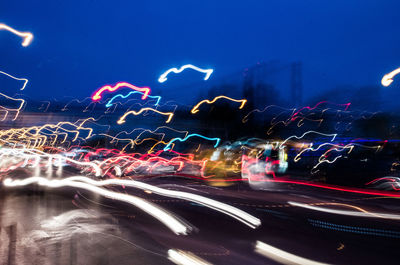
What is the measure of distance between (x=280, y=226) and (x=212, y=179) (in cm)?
1259

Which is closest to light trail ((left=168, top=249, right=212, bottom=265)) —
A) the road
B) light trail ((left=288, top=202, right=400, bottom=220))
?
the road

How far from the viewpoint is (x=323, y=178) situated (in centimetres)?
1725

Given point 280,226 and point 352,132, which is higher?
point 352,132

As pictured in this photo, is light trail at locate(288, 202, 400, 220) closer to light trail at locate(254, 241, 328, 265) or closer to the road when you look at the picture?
the road

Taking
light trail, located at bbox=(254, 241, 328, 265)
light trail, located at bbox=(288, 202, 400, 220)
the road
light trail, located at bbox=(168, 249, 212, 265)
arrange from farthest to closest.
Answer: light trail, located at bbox=(288, 202, 400, 220), the road, light trail, located at bbox=(254, 241, 328, 265), light trail, located at bbox=(168, 249, 212, 265)

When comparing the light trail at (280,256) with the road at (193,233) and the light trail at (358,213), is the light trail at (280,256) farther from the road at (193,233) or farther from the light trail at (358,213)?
the light trail at (358,213)

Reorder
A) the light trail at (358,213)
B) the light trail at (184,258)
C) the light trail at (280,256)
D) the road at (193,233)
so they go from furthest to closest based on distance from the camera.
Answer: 1. the light trail at (358,213)
2. the road at (193,233)
3. the light trail at (280,256)
4. the light trail at (184,258)

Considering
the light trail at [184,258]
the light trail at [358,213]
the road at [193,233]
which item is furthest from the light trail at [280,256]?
the light trail at [358,213]

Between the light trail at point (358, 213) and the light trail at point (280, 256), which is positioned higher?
the light trail at point (358, 213)

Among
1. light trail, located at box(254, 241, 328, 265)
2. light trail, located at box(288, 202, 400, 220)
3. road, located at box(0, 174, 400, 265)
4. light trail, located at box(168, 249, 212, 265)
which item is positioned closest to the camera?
light trail, located at box(168, 249, 212, 265)

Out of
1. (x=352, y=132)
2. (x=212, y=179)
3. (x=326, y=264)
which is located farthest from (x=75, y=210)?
(x=352, y=132)

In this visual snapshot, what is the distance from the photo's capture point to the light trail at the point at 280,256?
4.79 meters

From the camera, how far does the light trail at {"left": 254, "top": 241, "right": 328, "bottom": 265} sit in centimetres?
479

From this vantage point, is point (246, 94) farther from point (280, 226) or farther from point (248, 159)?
point (280, 226)
